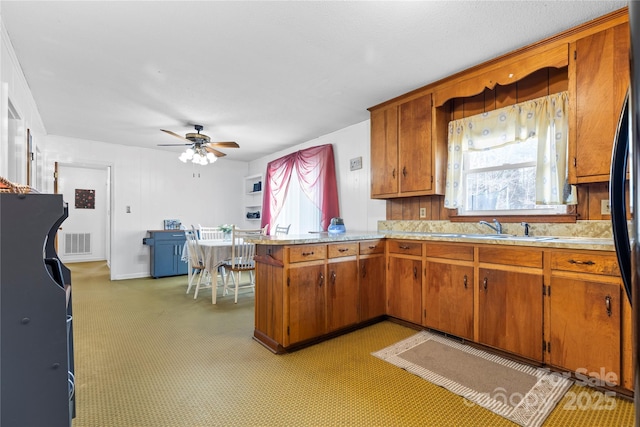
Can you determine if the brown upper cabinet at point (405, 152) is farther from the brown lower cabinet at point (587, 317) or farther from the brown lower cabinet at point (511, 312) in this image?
the brown lower cabinet at point (587, 317)

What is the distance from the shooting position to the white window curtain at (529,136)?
247 centimetres

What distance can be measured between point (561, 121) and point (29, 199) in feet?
10.5

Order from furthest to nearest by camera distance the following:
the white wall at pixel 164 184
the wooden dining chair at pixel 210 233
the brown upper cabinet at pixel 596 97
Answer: the wooden dining chair at pixel 210 233
the white wall at pixel 164 184
the brown upper cabinet at pixel 596 97

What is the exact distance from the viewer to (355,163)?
433cm

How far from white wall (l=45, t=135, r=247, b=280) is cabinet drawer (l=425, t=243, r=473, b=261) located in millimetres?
4865

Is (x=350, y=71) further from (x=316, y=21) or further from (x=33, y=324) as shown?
(x=33, y=324)

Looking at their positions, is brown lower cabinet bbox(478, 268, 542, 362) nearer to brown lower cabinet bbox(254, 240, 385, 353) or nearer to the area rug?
the area rug

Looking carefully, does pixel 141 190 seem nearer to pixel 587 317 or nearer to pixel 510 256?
pixel 510 256

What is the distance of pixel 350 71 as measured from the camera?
9.21 feet

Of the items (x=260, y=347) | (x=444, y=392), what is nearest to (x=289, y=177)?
(x=260, y=347)

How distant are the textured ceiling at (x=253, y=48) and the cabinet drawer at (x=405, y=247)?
152 centimetres

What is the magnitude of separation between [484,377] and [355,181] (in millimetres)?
2790

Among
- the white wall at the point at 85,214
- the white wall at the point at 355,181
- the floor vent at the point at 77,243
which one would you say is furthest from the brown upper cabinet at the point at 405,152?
the floor vent at the point at 77,243

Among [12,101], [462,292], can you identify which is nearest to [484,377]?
[462,292]
